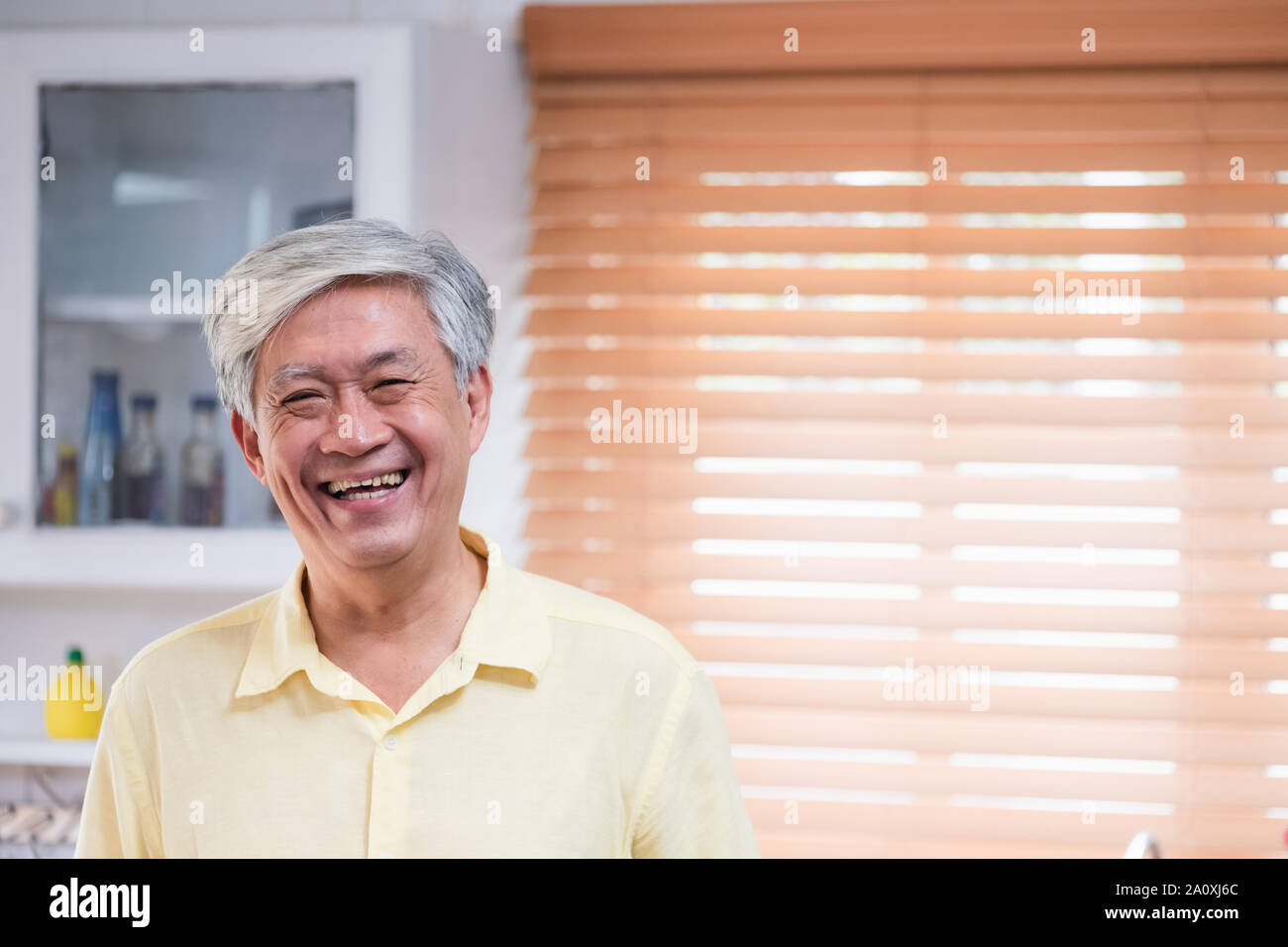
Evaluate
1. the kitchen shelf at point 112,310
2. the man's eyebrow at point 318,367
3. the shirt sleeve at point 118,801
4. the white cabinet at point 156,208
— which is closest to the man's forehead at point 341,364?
the man's eyebrow at point 318,367

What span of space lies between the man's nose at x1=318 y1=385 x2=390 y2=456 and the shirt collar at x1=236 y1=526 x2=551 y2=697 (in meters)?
0.16

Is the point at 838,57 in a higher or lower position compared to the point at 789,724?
higher

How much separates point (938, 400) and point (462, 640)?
896 millimetres

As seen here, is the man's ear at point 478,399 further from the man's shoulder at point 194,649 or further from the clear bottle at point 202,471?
the clear bottle at point 202,471

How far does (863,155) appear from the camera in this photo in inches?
57.7

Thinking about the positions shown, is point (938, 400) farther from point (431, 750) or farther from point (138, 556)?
point (138, 556)

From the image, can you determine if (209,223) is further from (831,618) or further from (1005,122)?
(1005,122)

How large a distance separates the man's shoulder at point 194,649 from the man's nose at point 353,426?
195mm

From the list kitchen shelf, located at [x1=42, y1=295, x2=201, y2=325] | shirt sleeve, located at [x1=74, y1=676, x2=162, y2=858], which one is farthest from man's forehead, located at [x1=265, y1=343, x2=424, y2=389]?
kitchen shelf, located at [x1=42, y1=295, x2=201, y2=325]

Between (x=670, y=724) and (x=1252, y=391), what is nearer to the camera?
(x=670, y=724)

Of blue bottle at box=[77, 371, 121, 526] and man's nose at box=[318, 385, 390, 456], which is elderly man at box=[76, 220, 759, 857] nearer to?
man's nose at box=[318, 385, 390, 456]

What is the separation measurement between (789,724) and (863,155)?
832mm

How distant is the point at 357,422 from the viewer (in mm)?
760

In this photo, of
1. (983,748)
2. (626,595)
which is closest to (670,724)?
(626,595)
